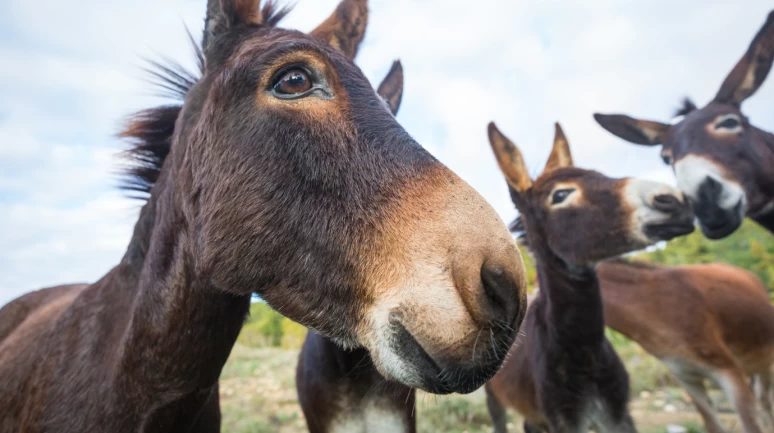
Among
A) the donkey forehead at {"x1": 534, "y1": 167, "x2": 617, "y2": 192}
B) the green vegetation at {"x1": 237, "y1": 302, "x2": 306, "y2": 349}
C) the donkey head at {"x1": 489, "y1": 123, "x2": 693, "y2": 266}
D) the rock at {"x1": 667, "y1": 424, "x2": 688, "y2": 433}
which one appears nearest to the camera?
the donkey head at {"x1": 489, "y1": 123, "x2": 693, "y2": 266}

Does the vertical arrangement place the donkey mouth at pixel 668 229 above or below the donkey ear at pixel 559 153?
below

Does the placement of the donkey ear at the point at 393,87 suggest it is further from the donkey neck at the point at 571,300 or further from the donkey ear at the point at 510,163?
the donkey neck at the point at 571,300

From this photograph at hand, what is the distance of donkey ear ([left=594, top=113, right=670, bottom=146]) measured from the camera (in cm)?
565

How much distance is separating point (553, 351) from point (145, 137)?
345 centimetres

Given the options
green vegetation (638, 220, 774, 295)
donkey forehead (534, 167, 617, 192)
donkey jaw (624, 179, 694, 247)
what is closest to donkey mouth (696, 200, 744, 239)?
donkey jaw (624, 179, 694, 247)

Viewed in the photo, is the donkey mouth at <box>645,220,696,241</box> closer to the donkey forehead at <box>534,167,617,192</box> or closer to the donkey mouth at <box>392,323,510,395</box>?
the donkey forehead at <box>534,167,617,192</box>

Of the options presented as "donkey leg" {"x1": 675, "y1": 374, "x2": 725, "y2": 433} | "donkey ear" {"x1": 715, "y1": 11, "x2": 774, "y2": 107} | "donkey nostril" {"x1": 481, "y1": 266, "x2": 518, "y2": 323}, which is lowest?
"donkey leg" {"x1": 675, "y1": 374, "x2": 725, "y2": 433}

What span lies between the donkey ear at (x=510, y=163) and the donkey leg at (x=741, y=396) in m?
2.51

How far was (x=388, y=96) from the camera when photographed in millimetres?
3518

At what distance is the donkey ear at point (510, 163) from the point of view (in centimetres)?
471

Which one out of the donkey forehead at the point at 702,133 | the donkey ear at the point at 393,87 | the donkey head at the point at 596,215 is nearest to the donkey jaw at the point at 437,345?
the donkey ear at the point at 393,87

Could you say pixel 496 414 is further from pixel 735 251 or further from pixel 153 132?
pixel 735 251

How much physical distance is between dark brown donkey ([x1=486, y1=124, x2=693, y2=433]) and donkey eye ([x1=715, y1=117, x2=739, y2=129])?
4.28 ft

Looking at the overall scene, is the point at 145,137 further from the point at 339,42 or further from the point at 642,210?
the point at 642,210
